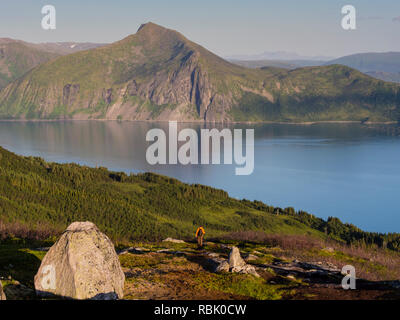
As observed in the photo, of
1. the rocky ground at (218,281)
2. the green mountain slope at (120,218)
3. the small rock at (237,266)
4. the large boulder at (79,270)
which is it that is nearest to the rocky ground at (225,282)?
the rocky ground at (218,281)

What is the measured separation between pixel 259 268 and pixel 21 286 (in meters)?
21.8

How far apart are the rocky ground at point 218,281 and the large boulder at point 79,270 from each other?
5.96ft

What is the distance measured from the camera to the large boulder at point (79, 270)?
25.5m

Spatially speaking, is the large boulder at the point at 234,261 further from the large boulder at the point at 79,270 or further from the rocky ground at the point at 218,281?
the large boulder at the point at 79,270

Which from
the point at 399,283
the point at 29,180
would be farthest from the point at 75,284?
→ the point at 29,180

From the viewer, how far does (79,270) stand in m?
25.6

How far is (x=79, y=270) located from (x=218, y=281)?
12.1 meters

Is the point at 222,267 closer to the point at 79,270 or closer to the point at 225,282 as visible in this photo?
the point at 225,282

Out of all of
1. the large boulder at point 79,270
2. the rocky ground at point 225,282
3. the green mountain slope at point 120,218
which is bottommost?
the green mountain slope at point 120,218

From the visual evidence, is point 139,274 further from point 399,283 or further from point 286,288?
point 399,283

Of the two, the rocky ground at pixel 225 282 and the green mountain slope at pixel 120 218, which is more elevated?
the rocky ground at pixel 225 282

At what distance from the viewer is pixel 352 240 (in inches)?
6540

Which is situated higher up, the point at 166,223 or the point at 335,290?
the point at 335,290
